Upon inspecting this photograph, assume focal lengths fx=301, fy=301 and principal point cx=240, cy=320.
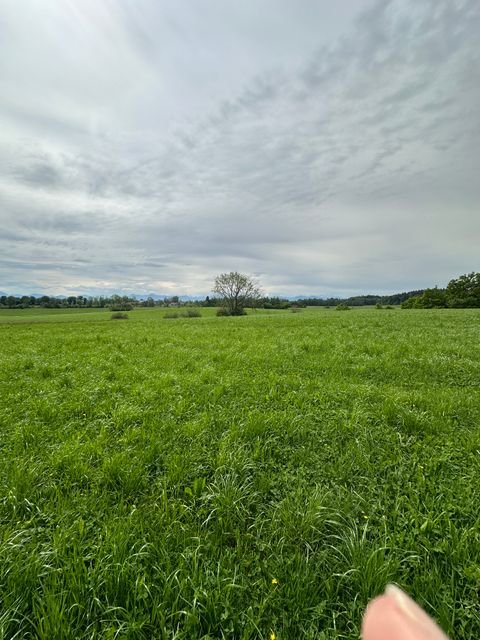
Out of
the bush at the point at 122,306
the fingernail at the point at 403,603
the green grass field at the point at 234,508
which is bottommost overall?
the green grass field at the point at 234,508

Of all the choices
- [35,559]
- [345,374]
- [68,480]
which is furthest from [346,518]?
[345,374]

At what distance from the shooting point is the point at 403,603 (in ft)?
2.31

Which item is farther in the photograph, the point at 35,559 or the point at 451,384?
the point at 451,384

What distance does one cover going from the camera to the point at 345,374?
9117 mm

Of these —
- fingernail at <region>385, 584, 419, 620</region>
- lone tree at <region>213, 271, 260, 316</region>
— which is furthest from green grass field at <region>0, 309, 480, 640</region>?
lone tree at <region>213, 271, 260, 316</region>

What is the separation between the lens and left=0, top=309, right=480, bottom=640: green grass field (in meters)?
2.56

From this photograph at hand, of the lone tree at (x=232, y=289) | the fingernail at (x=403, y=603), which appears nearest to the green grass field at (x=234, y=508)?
the fingernail at (x=403, y=603)

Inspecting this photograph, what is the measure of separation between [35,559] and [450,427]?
6461 mm

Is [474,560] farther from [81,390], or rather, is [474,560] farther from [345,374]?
[81,390]

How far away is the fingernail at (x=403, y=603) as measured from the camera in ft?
2.19

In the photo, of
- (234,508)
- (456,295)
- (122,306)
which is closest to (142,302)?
(122,306)

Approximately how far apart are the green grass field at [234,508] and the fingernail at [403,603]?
2.42 m

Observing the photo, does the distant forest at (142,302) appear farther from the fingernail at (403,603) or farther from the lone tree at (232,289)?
the fingernail at (403,603)

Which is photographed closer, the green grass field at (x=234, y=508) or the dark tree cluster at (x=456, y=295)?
the green grass field at (x=234, y=508)
